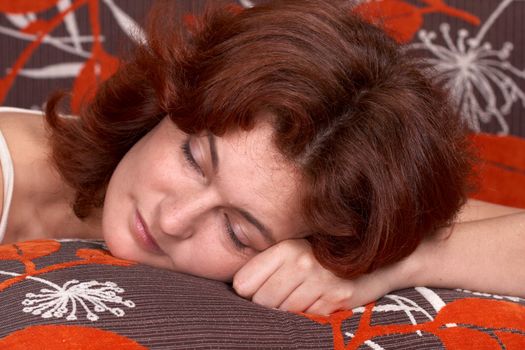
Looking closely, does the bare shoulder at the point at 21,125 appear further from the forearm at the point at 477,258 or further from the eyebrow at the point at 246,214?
the forearm at the point at 477,258

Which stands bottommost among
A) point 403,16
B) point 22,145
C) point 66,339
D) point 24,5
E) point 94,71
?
point 66,339

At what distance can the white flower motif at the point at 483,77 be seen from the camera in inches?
83.4

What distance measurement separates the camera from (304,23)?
1314 mm

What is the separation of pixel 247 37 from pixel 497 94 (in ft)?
3.31

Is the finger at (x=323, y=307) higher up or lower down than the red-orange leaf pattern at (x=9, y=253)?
higher up

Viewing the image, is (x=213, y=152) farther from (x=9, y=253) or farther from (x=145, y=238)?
(x=9, y=253)

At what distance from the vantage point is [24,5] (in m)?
2.20

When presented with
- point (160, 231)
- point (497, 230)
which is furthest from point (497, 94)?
point (160, 231)

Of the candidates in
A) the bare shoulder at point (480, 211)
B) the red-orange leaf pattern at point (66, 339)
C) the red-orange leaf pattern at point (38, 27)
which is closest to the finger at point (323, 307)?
the red-orange leaf pattern at point (66, 339)

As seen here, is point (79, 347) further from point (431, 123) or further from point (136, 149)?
point (431, 123)

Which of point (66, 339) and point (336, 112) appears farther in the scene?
point (336, 112)

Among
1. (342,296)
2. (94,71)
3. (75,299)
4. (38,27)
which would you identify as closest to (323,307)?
(342,296)

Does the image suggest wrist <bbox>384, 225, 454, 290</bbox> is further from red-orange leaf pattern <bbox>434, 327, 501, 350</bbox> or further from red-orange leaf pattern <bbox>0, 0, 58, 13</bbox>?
red-orange leaf pattern <bbox>0, 0, 58, 13</bbox>

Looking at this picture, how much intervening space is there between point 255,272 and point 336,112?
0.27 metres
